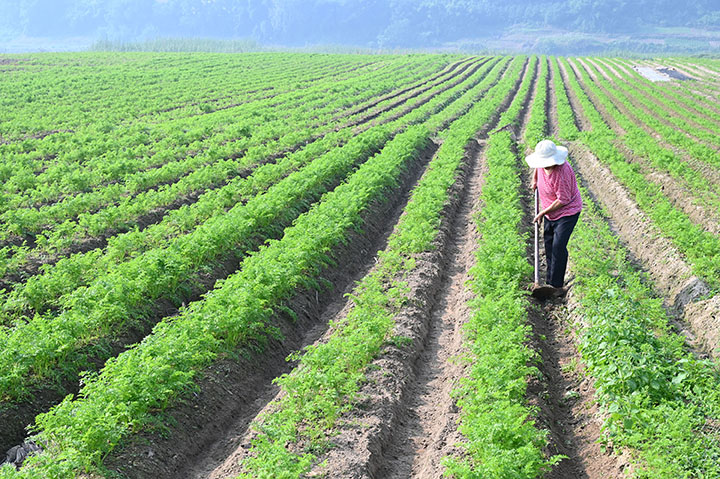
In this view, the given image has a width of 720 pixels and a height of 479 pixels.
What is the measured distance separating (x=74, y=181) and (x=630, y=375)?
13962 millimetres

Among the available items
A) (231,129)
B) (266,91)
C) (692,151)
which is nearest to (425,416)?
(692,151)

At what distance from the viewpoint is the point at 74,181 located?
15.8m

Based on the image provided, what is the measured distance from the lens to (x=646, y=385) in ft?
21.4

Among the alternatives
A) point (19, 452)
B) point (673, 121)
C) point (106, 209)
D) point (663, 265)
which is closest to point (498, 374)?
point (19, 452)

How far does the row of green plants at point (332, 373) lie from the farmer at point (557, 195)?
2.39 meters

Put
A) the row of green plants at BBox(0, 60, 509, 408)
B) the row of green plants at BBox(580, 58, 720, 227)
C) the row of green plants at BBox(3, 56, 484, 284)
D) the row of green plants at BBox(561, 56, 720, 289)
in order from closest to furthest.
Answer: the row of green plants at BBox(0, 60, 509, 408), the row of green plants at BBox(561, 56, 720, 289), the row of green plants at BBox(3, 56, 484, 284), the row of green plants at BBox(580, 58, 720, 227)

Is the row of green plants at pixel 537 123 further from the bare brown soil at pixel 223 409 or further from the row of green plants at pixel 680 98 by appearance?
the bare brown soil at pixel 223 409

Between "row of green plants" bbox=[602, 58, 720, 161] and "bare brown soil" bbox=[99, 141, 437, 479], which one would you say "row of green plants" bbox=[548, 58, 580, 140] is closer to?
"row of green plants" bbox=[602, 58, 720, 161]

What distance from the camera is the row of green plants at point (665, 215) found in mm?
10359

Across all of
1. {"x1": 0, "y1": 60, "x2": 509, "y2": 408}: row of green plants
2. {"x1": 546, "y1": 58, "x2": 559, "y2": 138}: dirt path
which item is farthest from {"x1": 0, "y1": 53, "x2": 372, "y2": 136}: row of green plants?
{"x1": 546, "y1": 58, "x2": 559, "y2": 138}: dirt path

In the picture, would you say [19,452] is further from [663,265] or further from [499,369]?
[663,265]

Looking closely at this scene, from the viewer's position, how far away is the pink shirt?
30.5ft

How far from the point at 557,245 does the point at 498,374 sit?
339 cm

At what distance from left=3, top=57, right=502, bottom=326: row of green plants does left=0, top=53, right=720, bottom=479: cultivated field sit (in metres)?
0.05
